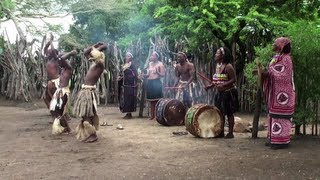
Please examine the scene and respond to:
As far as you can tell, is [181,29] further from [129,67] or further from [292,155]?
[292,155]

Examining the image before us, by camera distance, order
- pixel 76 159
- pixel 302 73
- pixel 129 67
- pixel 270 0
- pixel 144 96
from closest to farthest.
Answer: pixel 270 0 < pixel 76 159 < pixel 302 73 < pixel 129 67 < pixel 144 96

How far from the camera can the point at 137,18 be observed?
1722 centimetres

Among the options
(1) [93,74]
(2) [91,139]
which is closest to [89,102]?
(1) [93,74]

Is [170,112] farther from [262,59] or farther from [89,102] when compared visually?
[262,59]

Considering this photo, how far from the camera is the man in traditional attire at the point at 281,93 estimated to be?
275 inches

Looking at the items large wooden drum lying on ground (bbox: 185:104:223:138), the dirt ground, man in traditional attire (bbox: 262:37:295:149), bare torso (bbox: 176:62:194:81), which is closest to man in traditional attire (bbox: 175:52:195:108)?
bare torso (bbox: 176:62:194:81)

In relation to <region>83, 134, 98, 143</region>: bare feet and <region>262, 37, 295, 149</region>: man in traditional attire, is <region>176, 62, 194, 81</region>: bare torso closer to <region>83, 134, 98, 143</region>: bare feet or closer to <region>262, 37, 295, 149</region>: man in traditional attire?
<region>83, 134, 98, 143</region>: bare feet

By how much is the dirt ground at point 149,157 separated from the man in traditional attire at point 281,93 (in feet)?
0.82

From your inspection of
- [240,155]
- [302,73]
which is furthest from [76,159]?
[302,73]

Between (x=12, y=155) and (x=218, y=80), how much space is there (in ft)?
12.3

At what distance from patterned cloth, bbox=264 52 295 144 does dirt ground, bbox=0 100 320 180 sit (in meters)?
0.28

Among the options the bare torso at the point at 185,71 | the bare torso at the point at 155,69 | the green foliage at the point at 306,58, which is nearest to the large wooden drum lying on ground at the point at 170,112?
the bare torso at the point at 185,71

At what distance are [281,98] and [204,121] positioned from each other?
5.60 feet

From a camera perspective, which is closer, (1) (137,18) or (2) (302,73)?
(2) (302,73)
